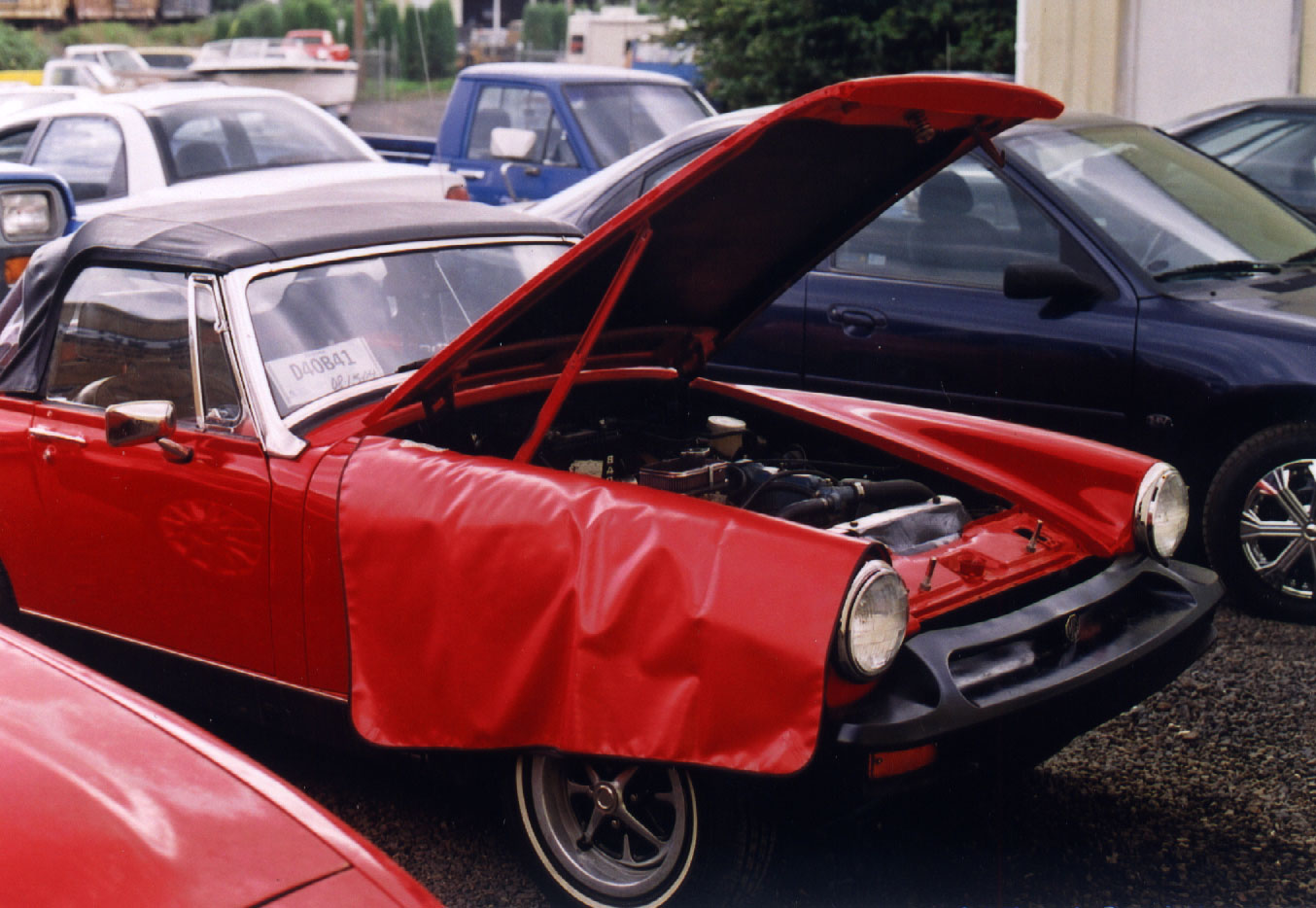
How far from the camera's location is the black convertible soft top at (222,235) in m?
3.66

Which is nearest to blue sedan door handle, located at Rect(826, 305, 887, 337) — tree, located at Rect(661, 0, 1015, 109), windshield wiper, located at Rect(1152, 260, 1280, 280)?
windshield wiper, located at Rect(1152, 260, 1280, 280)

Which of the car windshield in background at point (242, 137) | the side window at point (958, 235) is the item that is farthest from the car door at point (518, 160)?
the side window at point (958, 235)

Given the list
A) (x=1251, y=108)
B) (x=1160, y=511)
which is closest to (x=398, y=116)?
(x=1251, y=108)

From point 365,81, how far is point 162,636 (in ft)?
109

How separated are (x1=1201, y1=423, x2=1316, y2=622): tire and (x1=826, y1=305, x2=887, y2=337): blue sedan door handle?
1.37 meters

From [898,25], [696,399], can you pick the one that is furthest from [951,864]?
[898,25]

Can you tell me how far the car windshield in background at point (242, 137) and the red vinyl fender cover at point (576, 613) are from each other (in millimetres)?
6083

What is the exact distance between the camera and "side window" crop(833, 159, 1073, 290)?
5.35 metres

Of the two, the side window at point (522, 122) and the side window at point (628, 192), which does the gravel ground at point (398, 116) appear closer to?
the side window at point (522, 122)

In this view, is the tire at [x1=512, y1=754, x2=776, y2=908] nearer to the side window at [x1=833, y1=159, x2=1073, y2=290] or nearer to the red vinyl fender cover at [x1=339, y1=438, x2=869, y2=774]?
the red vinyl fender cover at [x1=339, y1=438, x2=869, y2=774]

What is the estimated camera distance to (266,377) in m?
3.48

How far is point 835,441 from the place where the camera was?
161 inches

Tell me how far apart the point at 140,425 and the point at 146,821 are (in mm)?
1772

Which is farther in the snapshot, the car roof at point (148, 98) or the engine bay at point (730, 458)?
the car roof at point (148, 98)
